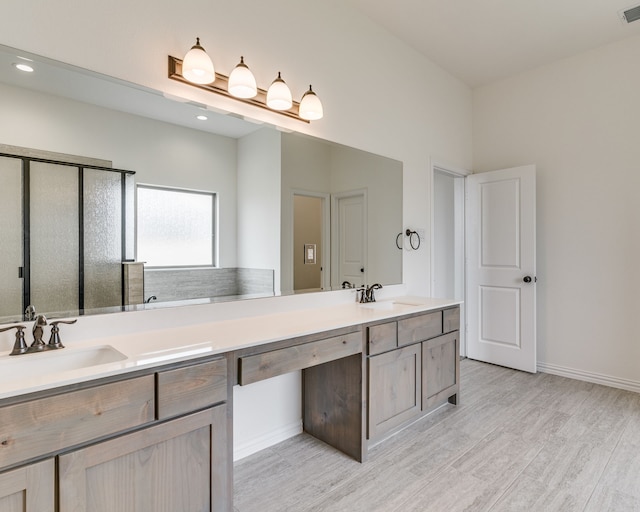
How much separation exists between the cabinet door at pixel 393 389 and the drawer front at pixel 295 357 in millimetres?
223

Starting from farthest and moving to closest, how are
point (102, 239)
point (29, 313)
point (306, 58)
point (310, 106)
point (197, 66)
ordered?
point (306, 58), point (310, 106), point (197, 66), point (102, 239), point (29, 313)

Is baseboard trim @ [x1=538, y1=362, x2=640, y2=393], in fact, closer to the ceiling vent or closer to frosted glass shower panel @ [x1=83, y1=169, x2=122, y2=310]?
the ceiling vent

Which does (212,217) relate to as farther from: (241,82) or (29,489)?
(29,489)

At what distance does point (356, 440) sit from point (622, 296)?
2.69m

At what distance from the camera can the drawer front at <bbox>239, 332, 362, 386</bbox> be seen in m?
1.51

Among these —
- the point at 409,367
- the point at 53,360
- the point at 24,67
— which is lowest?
the point at 409,367

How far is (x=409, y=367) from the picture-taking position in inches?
91.0

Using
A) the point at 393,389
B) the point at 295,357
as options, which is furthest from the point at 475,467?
the point at 295,357

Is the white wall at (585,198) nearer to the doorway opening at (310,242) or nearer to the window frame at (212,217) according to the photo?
the doorway opening at (310,242)

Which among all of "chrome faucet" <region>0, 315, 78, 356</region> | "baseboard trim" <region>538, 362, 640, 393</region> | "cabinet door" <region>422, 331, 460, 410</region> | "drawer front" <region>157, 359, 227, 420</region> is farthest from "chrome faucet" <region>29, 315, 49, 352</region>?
"baseboard trim" <region>538, 362, 640, 393</region>

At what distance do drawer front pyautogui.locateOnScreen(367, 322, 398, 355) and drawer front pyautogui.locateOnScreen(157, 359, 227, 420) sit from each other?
0.90 meters

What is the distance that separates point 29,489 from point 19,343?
20.1 inches

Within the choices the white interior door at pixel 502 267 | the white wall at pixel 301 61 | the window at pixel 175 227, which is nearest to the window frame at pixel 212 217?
the window at pixel 175 227

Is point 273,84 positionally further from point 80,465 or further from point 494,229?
point 494,229
